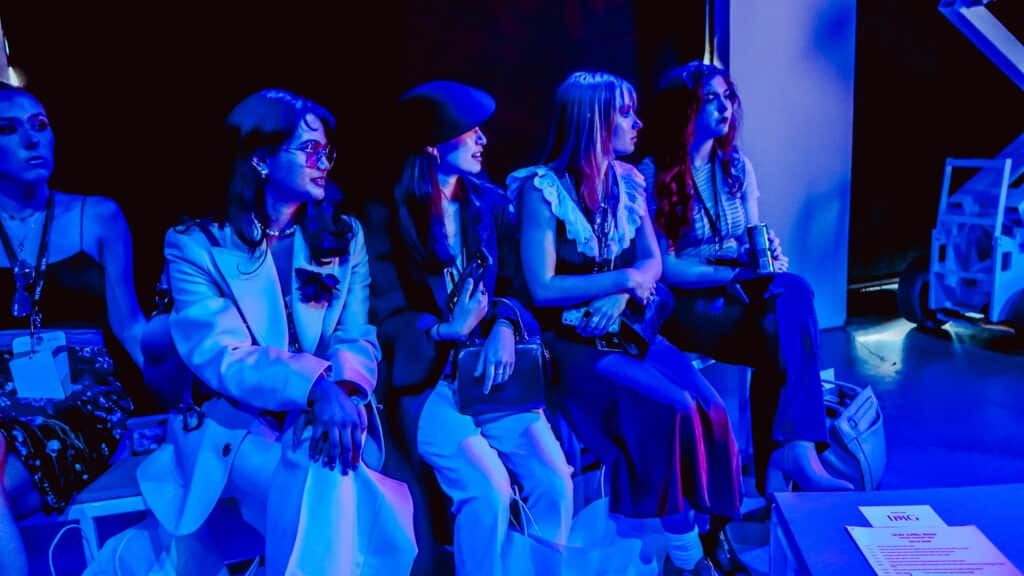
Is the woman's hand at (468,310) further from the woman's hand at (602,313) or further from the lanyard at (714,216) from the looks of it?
the lanyard at (714,216)

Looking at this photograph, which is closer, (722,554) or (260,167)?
(260,167)

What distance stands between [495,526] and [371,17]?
5.56ft

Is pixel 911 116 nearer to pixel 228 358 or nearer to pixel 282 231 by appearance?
pixel 282 231

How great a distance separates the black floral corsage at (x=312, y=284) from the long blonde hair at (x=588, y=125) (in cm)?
86

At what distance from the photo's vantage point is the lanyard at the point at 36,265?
2.17 m

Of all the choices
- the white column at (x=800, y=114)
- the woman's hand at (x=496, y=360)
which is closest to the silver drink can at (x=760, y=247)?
the woman's hand at (x=496, y=360)

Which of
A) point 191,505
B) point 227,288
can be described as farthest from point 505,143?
point 191,505

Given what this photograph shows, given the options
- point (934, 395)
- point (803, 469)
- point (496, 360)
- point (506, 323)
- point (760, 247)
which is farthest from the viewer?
point (934, 395)

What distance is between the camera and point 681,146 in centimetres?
282

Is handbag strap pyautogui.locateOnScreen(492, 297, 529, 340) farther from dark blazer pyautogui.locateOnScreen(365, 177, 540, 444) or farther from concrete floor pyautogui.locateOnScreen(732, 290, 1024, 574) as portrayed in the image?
concrete floor pyautogui.locateOnScreen(732, 290, 1024, 574)

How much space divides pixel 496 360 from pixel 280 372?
0.64m

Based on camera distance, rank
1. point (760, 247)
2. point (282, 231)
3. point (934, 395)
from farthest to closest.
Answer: point (934, 395)
point (760, 247)
point (282, 231)

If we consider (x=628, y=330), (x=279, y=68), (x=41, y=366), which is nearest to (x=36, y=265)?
(x=41, y=366)

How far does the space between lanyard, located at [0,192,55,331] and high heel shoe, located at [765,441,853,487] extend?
239 centimetres
